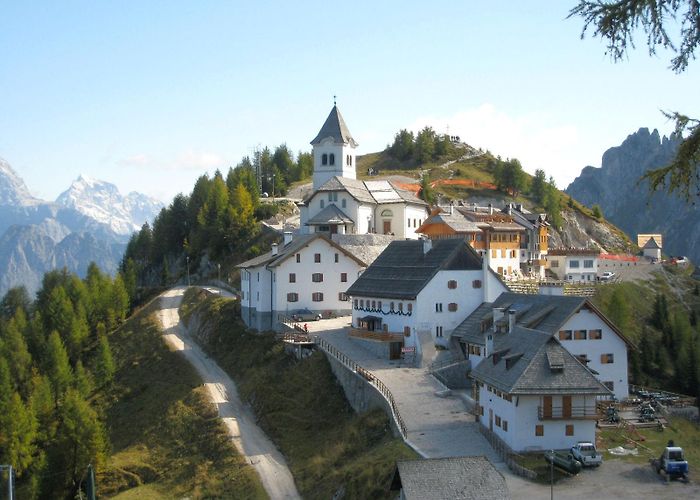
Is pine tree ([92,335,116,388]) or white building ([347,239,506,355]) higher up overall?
white building ([347,239,506,355])

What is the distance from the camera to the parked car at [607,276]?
3132 inches

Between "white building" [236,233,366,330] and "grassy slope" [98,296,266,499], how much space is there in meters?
8.56

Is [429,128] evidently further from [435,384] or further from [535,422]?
[535,422]

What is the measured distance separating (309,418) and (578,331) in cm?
1739

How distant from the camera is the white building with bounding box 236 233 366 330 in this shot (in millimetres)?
66000

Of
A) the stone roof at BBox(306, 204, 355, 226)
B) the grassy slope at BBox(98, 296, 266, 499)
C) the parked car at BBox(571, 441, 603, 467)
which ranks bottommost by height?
the grassy slope at BBox(98, 296, 266, 499)

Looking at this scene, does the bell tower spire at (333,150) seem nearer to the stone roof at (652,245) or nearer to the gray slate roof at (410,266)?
the gray slate roof at (410,266)

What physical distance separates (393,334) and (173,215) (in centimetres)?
7388

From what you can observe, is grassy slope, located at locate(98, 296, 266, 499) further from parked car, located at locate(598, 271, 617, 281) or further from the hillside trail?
parked car, located at locate(598, 271, 617, 281)

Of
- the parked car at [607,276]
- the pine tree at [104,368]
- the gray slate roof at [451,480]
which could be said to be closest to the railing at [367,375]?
the gray slate roof at [451,480]

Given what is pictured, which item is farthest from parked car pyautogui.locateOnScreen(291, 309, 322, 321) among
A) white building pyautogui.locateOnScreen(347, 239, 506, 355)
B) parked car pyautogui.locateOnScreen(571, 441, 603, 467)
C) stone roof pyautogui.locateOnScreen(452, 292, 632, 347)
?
parked car pyautogui.locateOnScreen(571, 441, 603, 467)

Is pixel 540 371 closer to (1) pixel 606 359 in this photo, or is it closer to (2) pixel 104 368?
(1) pixel 606 359

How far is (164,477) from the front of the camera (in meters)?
46.3

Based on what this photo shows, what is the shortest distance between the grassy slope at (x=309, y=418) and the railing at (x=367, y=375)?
783 mm
